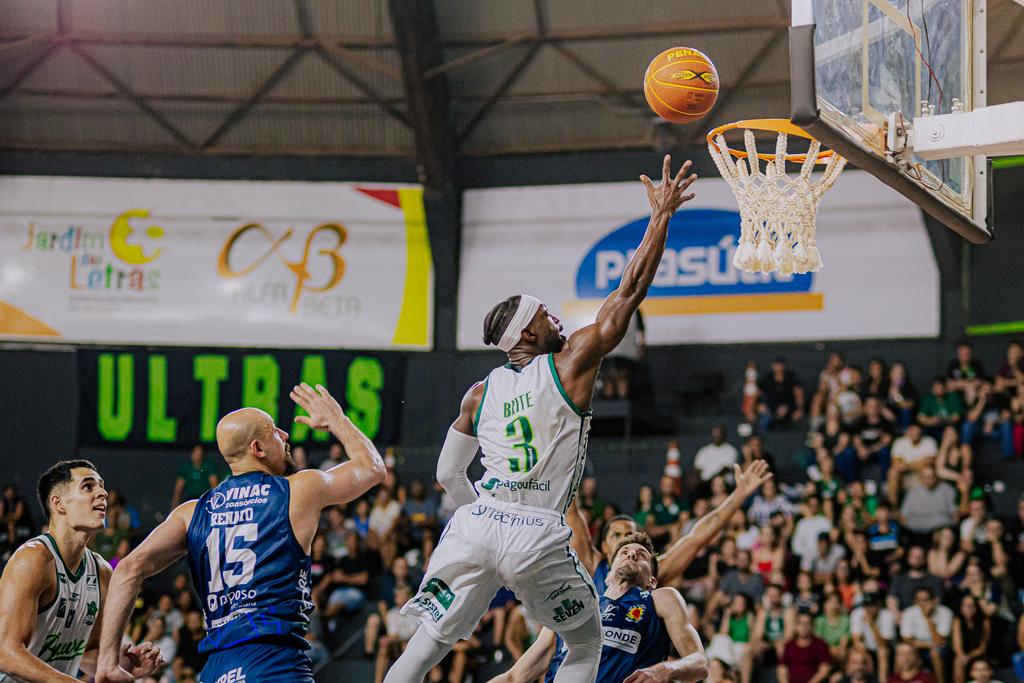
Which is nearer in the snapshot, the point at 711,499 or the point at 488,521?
the point at 488,521

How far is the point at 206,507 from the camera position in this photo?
616 centimetres

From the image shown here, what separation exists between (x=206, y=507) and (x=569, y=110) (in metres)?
16.4

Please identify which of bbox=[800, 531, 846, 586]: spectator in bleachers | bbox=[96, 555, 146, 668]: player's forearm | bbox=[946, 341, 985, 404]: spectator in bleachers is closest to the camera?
bbox=[96, 555, 146, 668]: player's forearm

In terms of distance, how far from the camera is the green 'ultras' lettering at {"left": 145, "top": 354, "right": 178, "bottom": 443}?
70.2ft

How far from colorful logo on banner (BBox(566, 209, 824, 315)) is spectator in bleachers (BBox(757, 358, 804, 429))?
5.49 feet

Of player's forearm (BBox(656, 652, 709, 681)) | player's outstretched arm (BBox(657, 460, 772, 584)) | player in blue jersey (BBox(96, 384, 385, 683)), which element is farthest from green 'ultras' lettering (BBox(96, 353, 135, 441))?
player in blue jersey (BBox(96, 384, 385, 683))

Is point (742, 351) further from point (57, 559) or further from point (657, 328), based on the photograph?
point (57, 559)

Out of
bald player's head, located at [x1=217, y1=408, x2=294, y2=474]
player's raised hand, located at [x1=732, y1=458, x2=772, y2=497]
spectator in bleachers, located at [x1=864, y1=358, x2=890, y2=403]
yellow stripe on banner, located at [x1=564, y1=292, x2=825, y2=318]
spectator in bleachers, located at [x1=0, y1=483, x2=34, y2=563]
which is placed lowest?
spectator in bleachers, located at [x1=0, y1=483, x2=34, y2=563]

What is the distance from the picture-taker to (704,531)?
8141 mm

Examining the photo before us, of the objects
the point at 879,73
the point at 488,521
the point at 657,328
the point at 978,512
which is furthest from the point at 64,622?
the point at 657,328

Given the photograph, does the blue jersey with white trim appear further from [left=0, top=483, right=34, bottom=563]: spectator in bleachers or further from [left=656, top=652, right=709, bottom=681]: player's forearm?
[left=0, top=483, right=34, bottom=563]: spectator in bleachers

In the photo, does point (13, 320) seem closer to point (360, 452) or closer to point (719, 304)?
point (719, 304)

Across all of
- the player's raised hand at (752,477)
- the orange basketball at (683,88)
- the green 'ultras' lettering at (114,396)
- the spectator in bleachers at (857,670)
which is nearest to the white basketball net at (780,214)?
the orange basketball at (683,88)

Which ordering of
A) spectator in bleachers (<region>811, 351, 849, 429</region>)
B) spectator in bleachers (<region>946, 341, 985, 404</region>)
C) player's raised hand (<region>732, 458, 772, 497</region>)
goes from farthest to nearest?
spectator in bleachers (<region>811, 351, 849, 429</region>) < spectator in bleachers (<region>946, 341, 985, 404</region>) < player's raised hand (<region>732, 458, 772, 497</region>)
